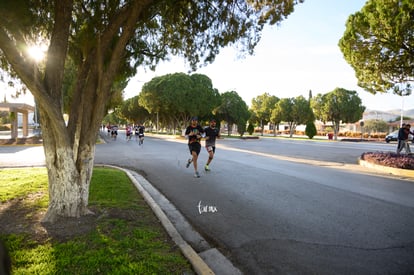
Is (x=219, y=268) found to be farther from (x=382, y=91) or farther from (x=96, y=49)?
(x=382, y=91)

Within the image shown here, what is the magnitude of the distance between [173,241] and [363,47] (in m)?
11.5

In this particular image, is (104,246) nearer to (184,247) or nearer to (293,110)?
(184,247)

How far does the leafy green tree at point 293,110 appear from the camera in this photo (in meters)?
52.4

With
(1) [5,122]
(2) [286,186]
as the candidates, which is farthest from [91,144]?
(1) [5,122]

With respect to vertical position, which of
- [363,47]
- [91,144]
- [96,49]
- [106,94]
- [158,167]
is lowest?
[158,167]

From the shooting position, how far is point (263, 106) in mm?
59938

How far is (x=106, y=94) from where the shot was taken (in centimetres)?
451

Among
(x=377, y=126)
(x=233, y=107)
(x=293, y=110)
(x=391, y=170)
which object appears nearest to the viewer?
(x=391, y=170)

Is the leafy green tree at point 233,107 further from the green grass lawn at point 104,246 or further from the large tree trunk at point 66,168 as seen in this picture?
the large tree trunk at point 66,168

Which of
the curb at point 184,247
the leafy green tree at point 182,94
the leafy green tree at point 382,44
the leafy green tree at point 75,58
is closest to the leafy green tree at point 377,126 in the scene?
the leafy green tree at point 182,94

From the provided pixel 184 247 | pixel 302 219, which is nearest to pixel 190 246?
pixel 184 247

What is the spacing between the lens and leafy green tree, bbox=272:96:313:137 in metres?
52.4

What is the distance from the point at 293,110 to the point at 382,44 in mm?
42741

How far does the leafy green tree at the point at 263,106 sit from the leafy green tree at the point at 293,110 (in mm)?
5654
